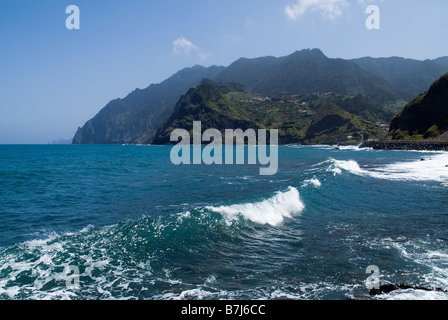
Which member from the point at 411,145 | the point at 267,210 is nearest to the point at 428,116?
the point at 411,145

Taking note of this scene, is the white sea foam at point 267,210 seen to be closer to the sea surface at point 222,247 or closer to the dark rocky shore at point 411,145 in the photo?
the sea surface at point 222,247

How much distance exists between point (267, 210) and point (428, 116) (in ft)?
439

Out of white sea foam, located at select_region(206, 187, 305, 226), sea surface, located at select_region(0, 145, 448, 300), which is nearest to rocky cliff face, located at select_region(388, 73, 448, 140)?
white sea foam, located at select_region(206, 187, 305, 226)

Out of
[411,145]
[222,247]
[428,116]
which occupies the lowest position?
[222,247]

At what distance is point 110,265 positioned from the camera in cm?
1236

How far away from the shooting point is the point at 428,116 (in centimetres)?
12488

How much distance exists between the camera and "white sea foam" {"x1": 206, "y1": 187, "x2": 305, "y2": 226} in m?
19.5

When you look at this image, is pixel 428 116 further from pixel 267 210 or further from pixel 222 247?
pixel 222 247

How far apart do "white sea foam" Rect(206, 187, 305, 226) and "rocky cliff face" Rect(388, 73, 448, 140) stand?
110229 mm

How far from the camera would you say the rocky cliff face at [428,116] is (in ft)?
381

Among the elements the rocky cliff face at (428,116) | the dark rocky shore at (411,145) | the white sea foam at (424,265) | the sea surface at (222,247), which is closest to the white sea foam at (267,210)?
the sea surface at (222,247)

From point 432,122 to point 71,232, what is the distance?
143m

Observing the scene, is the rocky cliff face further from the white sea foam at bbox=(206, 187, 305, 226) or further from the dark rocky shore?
the white sea foam at bbox=(206, 187, 305, 226)
